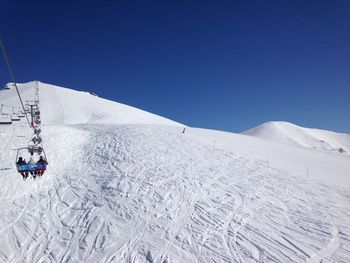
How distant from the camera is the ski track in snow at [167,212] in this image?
33.7 feet

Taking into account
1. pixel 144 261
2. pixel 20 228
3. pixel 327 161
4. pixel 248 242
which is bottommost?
pixel 20 228

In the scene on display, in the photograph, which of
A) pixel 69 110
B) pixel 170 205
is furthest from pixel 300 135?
pixel 170 205

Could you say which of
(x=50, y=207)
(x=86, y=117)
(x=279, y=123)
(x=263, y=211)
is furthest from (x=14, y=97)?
(x=279, y=123)

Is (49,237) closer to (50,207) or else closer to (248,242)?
(50,207)

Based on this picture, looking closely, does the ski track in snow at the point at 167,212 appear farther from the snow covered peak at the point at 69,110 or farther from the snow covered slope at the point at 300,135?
the snow covered slope at the point at 300,135

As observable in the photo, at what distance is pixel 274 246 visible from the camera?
33.3 ft

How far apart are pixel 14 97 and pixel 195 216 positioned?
63.1m

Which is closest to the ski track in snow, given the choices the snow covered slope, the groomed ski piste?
the groomed ski piste

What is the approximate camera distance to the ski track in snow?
10.3 metres

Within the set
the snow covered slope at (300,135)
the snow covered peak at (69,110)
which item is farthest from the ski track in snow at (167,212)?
the snow covered slope at (300,135)

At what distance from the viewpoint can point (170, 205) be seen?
13797 mm

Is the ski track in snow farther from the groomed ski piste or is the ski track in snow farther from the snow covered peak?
the snow covered peak

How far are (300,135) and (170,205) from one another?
114090 millimetres

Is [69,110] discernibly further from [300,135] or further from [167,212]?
[300,135]
